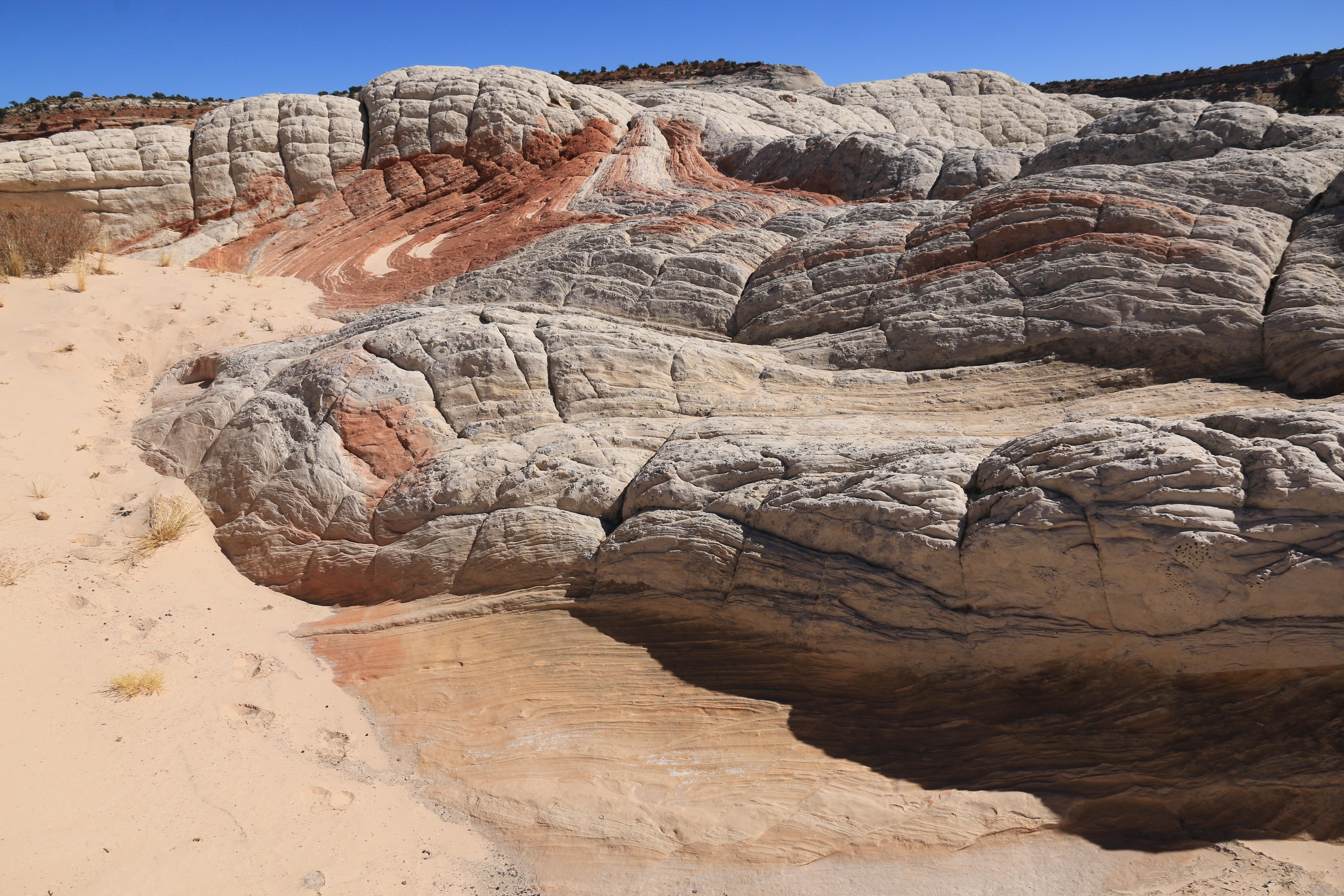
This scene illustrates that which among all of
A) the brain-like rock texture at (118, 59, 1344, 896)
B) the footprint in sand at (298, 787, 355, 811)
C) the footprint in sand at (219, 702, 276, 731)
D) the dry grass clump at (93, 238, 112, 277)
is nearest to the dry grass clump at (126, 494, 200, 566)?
the brain-like rock texture at (118, 59, 1344, 896)

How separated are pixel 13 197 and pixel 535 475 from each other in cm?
1014

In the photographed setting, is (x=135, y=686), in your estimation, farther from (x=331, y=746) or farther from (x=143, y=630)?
(x=331, y=746)

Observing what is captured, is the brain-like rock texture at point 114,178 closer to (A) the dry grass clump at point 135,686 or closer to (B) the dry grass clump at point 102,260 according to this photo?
(B) the dry grass clump at point 102,260

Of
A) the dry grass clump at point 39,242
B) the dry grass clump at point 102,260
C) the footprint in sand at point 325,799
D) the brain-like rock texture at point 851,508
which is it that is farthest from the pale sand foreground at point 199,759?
the dry grass clump at point 39,242

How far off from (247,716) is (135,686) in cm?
69

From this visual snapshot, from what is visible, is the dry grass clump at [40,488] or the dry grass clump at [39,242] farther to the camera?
the dry grass clump at [39,242]

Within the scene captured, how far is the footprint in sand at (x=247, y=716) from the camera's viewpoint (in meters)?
5.10

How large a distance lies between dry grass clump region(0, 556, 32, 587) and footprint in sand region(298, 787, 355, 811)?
9.39 ft

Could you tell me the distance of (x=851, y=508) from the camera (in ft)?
17.1

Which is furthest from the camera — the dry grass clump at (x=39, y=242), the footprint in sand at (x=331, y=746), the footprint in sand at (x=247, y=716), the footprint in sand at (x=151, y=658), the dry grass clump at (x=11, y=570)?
the dry grass clump at (x=39, y=242)

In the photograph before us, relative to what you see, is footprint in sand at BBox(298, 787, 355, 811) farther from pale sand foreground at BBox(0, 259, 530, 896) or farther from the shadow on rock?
the shadow on rock

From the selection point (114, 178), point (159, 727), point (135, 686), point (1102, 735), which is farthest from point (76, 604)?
point (114, 178)

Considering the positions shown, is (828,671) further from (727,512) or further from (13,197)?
(13,197)

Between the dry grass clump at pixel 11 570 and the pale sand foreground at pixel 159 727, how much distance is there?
5 centimetres
